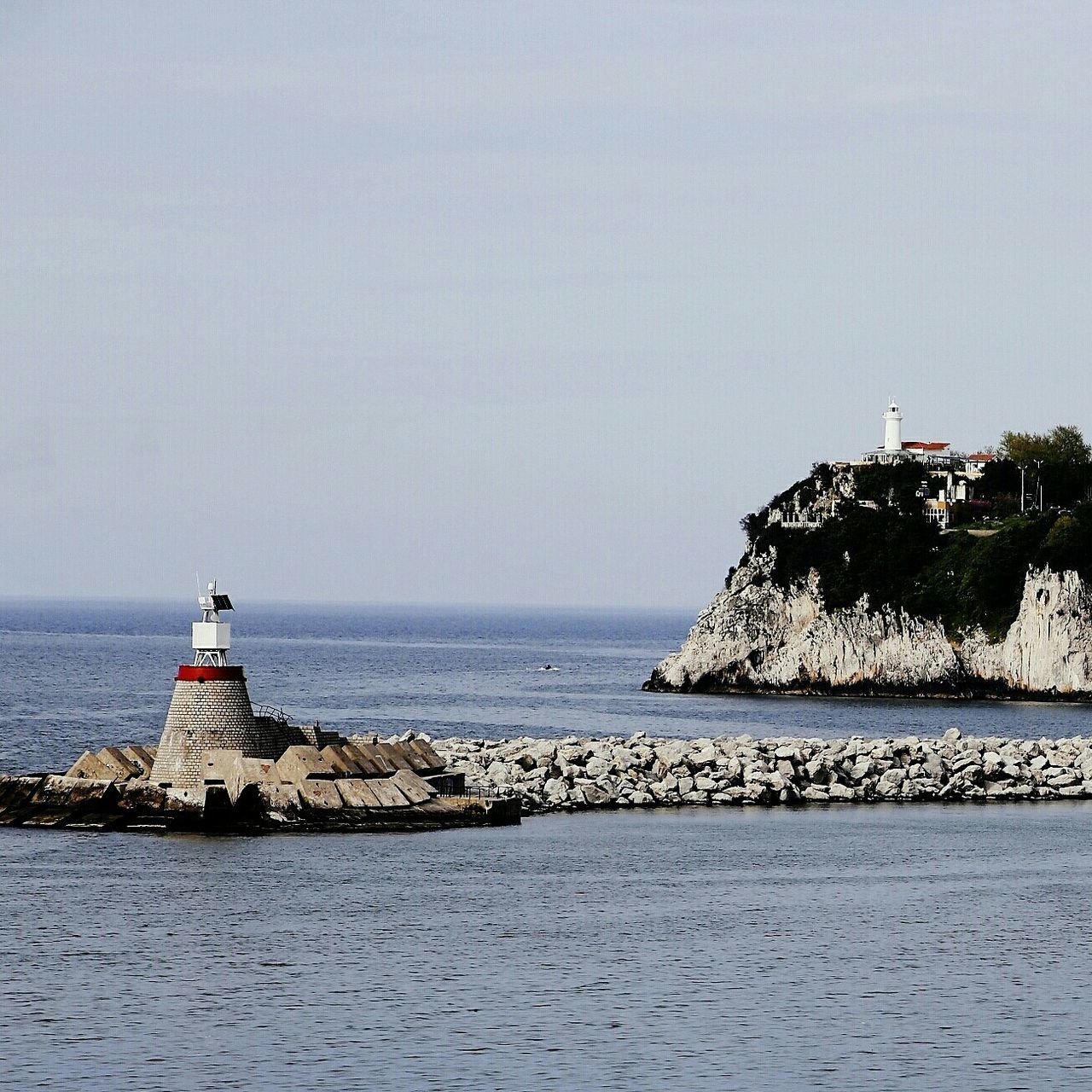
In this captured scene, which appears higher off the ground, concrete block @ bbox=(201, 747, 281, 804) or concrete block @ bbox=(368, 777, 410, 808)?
concrete block @ bbox=(201, 747, 281, 804)

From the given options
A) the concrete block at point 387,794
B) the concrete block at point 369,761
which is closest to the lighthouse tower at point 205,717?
the concrete block at point 369,761

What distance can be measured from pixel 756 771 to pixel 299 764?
16.1 meters

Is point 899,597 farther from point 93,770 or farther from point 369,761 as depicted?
point 93,770

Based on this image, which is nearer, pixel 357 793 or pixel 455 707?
pixel 357 793

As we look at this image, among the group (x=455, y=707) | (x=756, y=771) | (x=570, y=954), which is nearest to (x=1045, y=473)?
(x=455, y=707)

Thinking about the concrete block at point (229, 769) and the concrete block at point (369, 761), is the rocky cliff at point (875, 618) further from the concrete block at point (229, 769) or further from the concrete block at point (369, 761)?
the concrete block at point (229, 769)

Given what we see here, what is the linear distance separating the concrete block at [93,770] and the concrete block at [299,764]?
510 centimetres

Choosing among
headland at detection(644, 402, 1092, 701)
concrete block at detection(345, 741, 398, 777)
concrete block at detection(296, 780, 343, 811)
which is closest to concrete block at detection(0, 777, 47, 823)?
concrete block at detection(296, 780, 343, 811)

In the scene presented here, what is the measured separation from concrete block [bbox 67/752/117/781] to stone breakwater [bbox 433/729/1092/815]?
35.5 ft

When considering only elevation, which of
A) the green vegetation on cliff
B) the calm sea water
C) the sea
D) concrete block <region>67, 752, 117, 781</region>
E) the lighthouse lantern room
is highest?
the green vegetation on cliff

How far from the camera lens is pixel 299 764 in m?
47.8

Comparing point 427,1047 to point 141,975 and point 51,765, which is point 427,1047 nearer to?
point 141,975

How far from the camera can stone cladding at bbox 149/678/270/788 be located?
47.1 metres

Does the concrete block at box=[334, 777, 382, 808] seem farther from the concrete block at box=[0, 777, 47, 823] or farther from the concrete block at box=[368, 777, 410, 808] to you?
the concrete block at box=[0, 777, 47, 823]
